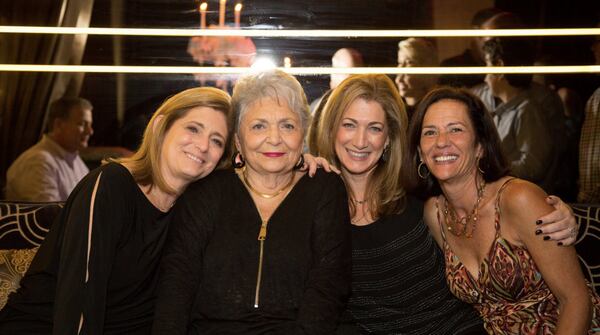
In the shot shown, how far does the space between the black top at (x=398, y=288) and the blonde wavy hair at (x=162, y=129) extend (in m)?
0.65

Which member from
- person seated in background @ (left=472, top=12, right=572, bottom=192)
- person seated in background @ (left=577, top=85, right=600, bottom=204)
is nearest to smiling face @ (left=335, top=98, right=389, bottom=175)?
person seated in background @ (left=472, top=12, right=572, bottom=192)

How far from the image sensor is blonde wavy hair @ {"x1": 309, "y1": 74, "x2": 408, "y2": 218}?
2539mm

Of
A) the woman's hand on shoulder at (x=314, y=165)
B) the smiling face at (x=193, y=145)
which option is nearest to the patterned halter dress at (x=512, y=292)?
the woman's hand on shoulder at (x=314, y=165)

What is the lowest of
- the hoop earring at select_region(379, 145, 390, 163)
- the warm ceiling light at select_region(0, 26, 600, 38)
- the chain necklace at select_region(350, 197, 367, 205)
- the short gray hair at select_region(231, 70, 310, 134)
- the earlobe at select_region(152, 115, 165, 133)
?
the chain necklace at select_region(350, 197, 367, 205)

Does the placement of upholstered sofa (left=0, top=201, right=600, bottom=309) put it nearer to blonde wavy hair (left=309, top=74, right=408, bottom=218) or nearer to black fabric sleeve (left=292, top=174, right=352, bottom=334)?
blonde wavy hair (left=309, top=74, right=408, bottom=218)

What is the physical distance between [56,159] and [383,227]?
1831mm

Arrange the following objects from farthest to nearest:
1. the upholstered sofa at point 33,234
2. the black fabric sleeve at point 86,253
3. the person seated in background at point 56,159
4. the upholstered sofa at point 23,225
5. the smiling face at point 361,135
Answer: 1. the person seated in background at point 56,159
2. the upholstered sofa at point 23,225
3. the upholstered sofa at point 33,234
4. the smiling face at point 361,135
5. the black fabric sleeve at point 86,253

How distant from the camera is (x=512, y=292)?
2.28m

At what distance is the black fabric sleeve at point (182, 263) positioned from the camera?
212cm

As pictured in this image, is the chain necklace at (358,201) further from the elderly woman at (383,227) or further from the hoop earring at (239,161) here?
the hoop earring at (239,161)

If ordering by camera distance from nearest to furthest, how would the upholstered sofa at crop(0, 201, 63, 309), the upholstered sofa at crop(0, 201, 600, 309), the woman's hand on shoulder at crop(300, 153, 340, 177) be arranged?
the woman's hand on shoulder at crop(300, 153, 340, 177)
the upholstered sofa at crop(0, 201, 600, 309)
the upholstered sofa at crop(0, 201, 63, 309)

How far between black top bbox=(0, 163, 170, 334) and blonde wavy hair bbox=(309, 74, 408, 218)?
0.71 metres

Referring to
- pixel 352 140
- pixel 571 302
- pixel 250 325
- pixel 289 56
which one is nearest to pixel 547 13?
pixel 289 56

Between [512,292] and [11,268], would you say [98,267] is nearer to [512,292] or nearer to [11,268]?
[11,268]
